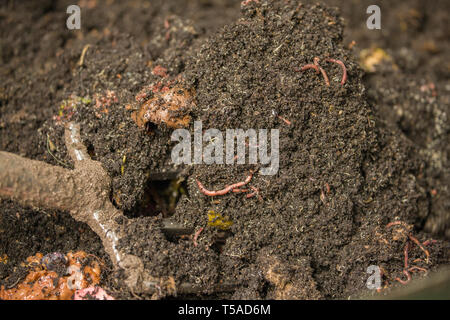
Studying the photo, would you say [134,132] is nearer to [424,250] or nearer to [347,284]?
[347,284]

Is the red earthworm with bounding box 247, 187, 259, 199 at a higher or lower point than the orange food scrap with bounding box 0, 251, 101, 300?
higher

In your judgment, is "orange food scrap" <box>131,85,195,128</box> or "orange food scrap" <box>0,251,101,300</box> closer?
"orange food scrap" <box>0,251,101,300</box>

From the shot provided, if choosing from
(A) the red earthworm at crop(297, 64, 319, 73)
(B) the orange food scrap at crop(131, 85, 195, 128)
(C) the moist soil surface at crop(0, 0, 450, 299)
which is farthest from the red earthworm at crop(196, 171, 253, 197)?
(A) the red earthworm at crop(297, 64, 319, 73)

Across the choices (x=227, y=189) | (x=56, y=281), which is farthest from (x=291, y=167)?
(x=56, y=281)

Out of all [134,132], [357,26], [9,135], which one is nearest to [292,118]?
[134,132]

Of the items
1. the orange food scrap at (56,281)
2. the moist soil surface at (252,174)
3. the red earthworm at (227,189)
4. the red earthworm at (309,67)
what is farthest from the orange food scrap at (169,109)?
the orange food scrap at (56,281)

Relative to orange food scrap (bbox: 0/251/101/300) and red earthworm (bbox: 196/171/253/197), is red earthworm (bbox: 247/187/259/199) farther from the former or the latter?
orange food scrap (bbox: 0/251/101/300)

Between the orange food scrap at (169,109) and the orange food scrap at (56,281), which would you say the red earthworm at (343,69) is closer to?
the orange food scrap at (169,109)

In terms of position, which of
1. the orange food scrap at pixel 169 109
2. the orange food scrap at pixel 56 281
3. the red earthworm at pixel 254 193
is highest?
the orange food scrap at pixel 169 109
